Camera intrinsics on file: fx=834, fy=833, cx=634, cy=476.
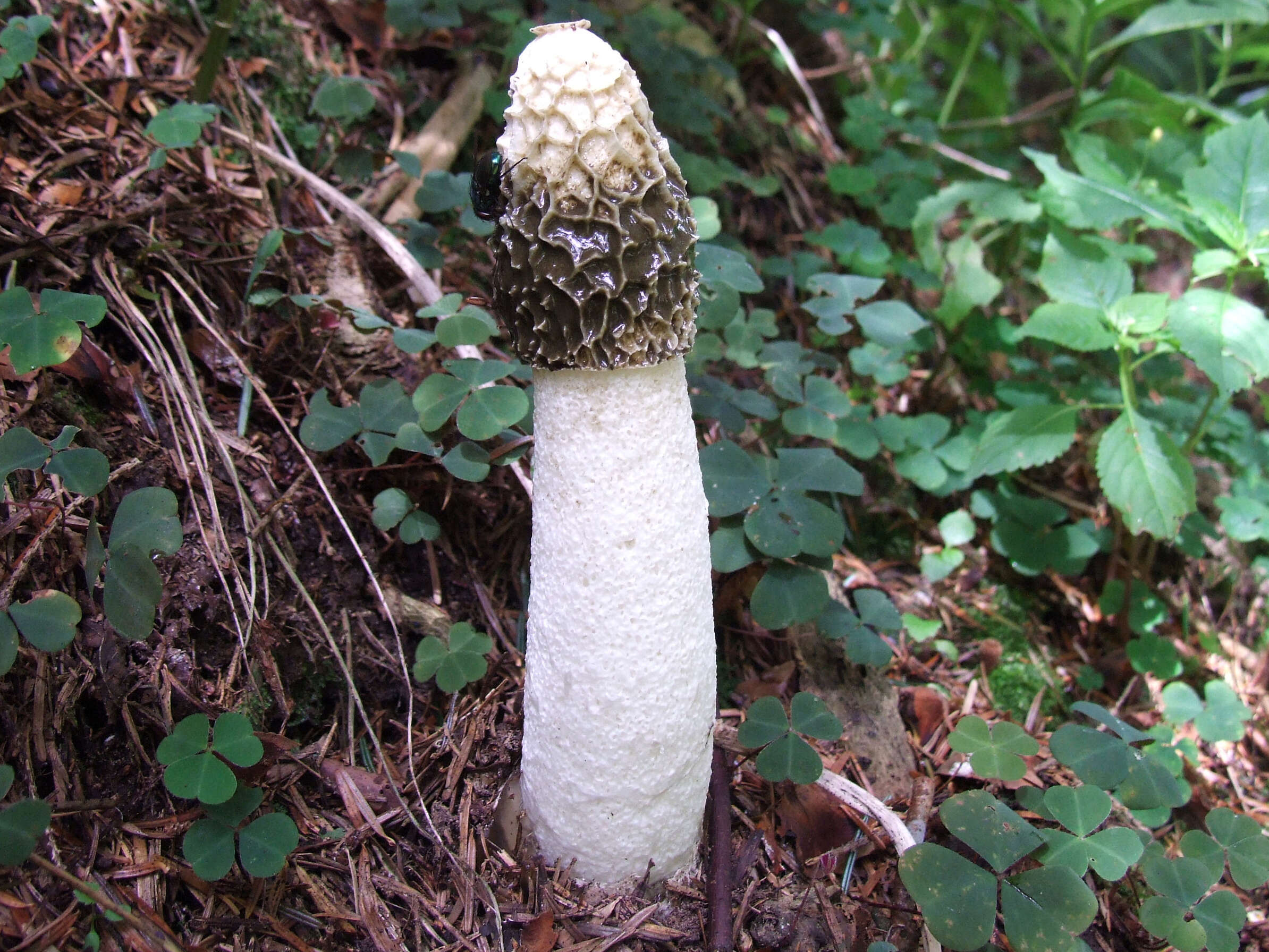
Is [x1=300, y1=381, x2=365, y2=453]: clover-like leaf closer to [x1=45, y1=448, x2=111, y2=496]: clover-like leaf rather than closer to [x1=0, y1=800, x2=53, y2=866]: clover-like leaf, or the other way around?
[x1=45, y1=448, x2=111, y2=496]: clover-like leaf

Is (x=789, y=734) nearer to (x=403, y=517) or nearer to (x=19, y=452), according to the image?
(x=403, y=517)

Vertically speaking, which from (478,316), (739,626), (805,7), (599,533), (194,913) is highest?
(805,7)

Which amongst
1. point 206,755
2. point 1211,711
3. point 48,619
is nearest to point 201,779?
point 206,755

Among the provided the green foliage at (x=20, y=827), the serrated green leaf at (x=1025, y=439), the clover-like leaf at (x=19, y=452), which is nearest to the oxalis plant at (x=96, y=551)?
the clover-like leaf at (x=19, y=452)

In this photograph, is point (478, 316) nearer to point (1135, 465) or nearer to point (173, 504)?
point (173, 504)

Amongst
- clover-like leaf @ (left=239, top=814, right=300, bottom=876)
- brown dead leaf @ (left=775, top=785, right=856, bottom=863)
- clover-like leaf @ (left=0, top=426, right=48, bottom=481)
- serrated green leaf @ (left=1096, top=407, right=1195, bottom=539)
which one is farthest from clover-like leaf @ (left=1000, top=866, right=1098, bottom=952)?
clover-like leaf @ (left=0, top=426, right=48, bottom=481)

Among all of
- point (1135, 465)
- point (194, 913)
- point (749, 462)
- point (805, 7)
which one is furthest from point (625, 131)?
point (805, 7)
